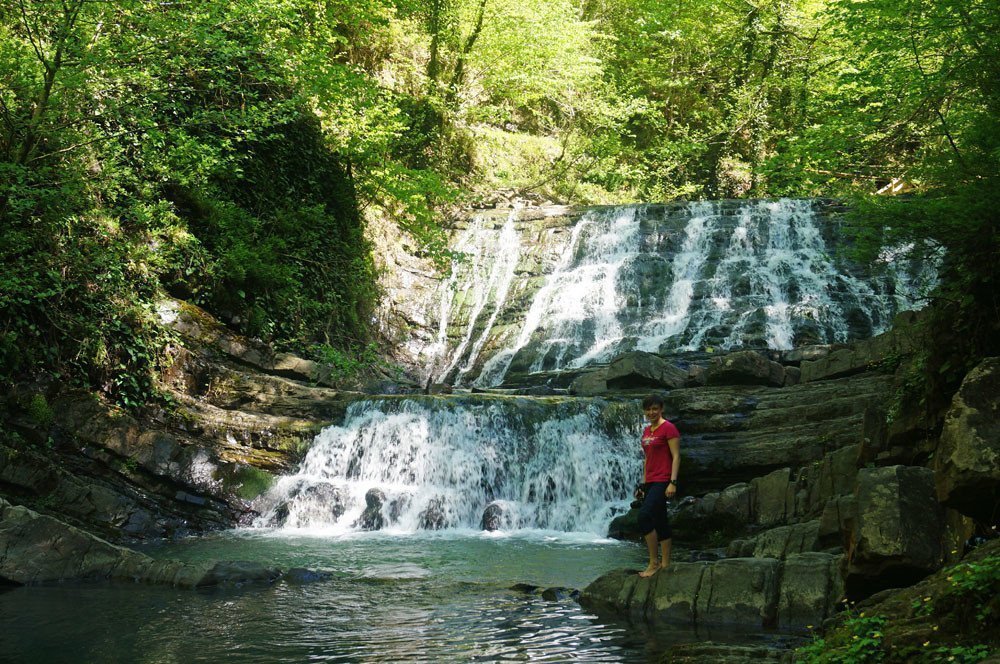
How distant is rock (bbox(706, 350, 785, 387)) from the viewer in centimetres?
1412

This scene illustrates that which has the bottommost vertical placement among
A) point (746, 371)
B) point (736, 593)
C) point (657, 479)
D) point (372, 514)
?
point (736, 593)

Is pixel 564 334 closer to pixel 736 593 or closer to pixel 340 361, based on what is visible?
pixel 340 361

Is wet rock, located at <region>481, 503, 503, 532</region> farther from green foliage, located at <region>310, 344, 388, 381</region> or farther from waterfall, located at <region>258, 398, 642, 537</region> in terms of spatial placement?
green foliage, located at <region>310, 344, 388, 381</region>

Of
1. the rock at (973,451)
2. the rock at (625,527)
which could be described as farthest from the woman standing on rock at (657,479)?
the rock at (625,527)

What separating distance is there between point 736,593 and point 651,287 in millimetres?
14706

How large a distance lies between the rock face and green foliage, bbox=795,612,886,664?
1378 millimetres

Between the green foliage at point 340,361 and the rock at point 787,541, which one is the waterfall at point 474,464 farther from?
the rock at point 787,541

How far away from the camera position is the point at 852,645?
424 centimetres

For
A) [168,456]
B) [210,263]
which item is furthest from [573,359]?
[168,456]

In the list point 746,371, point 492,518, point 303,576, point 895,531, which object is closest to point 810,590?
point 895,531

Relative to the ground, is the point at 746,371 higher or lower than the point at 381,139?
lower

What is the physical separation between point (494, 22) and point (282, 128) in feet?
31.0

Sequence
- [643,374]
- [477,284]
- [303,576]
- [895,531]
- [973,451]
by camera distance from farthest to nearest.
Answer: [477,284] < [643,374] < [303,576] < [895,531] < [973,451]

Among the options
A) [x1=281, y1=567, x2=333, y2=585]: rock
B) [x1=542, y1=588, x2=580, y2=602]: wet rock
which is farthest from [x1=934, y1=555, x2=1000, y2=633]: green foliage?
[x1=281, y1=567, x2=333, y2=585]: rock
